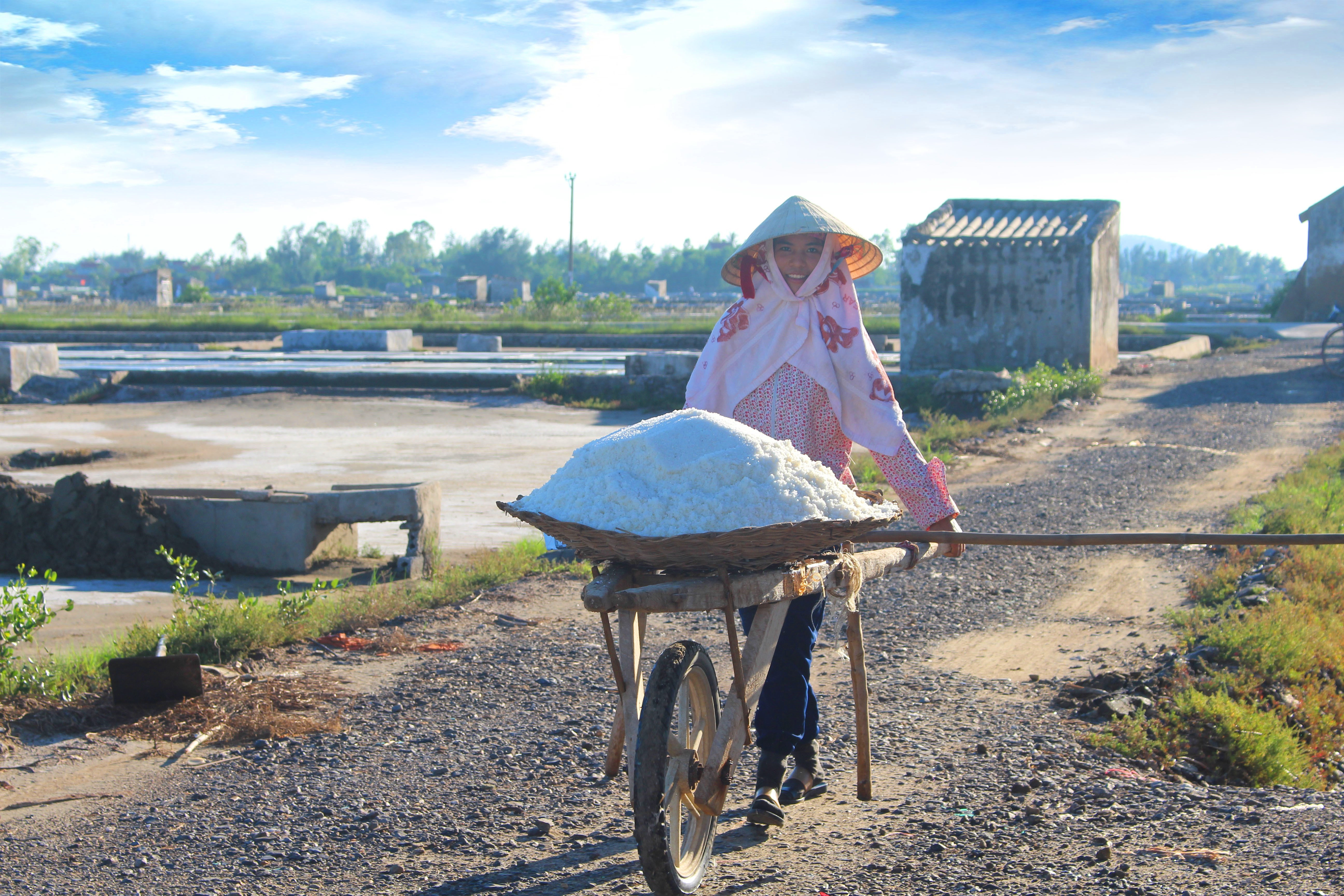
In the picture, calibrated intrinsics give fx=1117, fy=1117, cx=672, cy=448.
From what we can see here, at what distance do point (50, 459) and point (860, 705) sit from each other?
407 inches

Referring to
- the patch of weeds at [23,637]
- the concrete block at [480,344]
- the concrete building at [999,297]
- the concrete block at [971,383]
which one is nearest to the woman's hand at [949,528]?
the patch of weeds at [23,637]

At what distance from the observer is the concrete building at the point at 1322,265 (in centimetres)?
2862

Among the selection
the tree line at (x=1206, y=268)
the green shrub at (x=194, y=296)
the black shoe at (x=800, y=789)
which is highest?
the tree line at (x=1206, y=268)

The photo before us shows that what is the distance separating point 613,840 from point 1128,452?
9.21 meters

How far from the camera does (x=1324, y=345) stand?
54.6 feet

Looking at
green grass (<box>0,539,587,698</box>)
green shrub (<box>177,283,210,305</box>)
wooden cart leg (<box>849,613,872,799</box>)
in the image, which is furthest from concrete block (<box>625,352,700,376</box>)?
green shrub (<box>177,283,210,305</box>)

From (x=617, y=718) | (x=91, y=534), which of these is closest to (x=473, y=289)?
(x=91, y=534)

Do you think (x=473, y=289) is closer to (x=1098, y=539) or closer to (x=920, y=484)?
(x=920, y=484)

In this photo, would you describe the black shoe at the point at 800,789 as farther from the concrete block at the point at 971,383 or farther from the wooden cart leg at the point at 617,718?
the concrete block at the point at 971,383

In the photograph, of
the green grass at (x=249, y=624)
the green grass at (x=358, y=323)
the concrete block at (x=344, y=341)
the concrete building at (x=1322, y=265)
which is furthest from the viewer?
the green grass at (x=358, y=323)

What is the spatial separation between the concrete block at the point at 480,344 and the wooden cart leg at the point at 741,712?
23.4 metres

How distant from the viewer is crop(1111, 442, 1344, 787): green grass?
3.65 meters

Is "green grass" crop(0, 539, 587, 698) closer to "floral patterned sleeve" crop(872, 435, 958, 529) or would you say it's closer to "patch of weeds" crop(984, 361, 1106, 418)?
"floral patterned sleeve" crop(872, 435, 958, 529)

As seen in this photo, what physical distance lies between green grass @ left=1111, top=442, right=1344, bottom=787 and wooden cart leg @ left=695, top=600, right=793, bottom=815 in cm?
168
